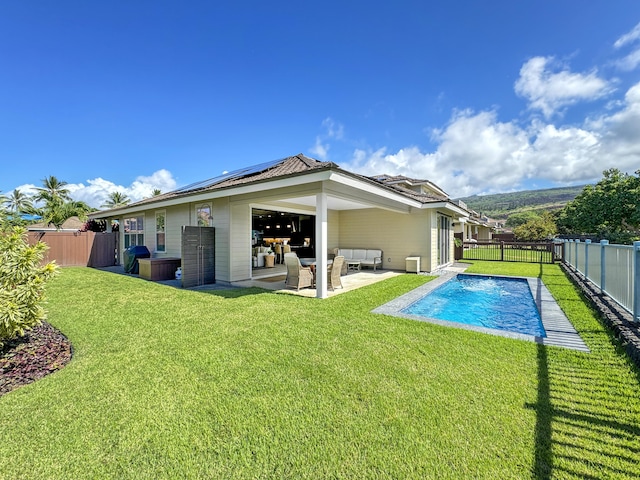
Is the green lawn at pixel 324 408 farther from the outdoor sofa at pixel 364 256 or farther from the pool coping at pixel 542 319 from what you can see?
the outdoor sofa at pixel 364 256

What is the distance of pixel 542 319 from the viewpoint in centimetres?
536

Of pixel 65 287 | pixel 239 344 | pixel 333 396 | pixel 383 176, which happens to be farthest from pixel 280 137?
pixel 333 396

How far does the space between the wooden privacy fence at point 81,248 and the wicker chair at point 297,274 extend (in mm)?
12473

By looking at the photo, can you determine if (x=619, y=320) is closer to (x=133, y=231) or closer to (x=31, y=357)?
(x=31, y=357)

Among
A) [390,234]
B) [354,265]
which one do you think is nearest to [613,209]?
[390,234]

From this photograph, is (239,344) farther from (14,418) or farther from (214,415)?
(14,418)

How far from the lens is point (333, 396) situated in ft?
9.11

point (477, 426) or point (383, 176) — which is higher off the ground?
point (383, 176)

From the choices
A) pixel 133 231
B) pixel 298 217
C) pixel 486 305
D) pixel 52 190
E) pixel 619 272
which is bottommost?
pixel 486 305

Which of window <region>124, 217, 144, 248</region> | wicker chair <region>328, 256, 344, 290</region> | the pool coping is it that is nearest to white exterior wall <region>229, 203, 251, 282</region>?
wicker chair <region>328, 256, 344, 290</region>

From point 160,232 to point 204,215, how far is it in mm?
3565

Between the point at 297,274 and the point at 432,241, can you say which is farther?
the point at 432,241

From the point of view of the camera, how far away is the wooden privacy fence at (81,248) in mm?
13953

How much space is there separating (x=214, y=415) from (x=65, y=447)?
3.48ft
